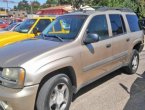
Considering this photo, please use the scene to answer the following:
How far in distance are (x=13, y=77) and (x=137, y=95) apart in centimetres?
296

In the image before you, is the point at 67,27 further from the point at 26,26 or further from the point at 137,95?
the point at 26,26

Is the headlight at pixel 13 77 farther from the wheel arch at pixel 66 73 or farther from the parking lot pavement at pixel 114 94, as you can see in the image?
the parking lot pavement at pixel 114 94

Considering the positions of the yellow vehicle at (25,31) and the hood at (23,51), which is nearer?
the hood at (23,51)

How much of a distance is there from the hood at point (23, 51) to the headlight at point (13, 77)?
0.09 metres

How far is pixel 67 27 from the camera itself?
556 centimetres

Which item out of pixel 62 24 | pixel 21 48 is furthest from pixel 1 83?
pixel 62 24

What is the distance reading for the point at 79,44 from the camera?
5039 millimetres

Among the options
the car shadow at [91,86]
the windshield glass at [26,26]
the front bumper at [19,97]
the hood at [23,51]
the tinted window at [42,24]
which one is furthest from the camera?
the tinted window at [42,24]

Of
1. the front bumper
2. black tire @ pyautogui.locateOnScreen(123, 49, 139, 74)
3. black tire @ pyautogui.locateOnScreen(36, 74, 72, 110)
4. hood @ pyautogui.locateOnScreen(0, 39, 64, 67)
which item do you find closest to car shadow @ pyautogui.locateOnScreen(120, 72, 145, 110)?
black tire @ pyautogui.locateOnScreen(123, 49, 139, 74)

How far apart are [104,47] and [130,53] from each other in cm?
168

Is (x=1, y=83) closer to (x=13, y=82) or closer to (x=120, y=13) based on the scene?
(x=13, y=82)

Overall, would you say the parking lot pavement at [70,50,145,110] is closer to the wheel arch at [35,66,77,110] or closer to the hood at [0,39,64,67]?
the wheel arch at [35,66,77,110]

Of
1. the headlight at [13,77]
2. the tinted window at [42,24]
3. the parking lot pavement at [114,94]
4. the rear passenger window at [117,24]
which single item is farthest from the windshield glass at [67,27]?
the tinted window at [42,24]

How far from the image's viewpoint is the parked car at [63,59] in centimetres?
397
